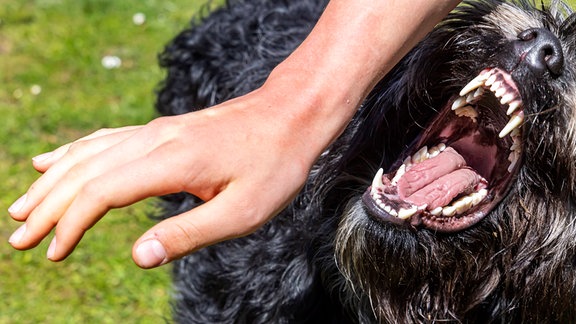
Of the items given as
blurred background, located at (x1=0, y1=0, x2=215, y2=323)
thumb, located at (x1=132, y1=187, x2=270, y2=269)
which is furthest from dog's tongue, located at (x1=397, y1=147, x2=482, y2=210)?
blurred background, located at (x1=0, y1=0, x2=215, y2=323)

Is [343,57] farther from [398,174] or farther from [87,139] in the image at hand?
[398,174]

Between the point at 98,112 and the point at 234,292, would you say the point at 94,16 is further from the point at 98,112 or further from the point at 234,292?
the point at 234,292

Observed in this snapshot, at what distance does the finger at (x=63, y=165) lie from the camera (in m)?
1.71

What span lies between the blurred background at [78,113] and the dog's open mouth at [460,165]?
1.85 metres

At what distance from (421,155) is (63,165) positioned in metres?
1.09

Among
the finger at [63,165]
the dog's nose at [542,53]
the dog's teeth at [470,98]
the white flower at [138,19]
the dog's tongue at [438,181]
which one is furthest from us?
the white flower at [138,19]

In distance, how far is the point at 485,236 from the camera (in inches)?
89.9

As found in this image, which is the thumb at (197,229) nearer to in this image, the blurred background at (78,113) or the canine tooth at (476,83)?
the canine tooth at (476,83)

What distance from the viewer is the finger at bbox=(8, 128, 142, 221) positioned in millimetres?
1709

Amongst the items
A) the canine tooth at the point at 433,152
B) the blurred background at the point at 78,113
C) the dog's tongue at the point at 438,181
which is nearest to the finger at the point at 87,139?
the dog's tongue at the point at 438,181

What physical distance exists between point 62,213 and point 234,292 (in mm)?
1485

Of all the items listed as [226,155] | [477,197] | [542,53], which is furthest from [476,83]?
[226,155]

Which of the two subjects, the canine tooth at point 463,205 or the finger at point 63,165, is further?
the canine tooth at point 463,205

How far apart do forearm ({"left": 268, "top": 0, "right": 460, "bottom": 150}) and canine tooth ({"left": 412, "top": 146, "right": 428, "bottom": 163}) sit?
2.04 feet
